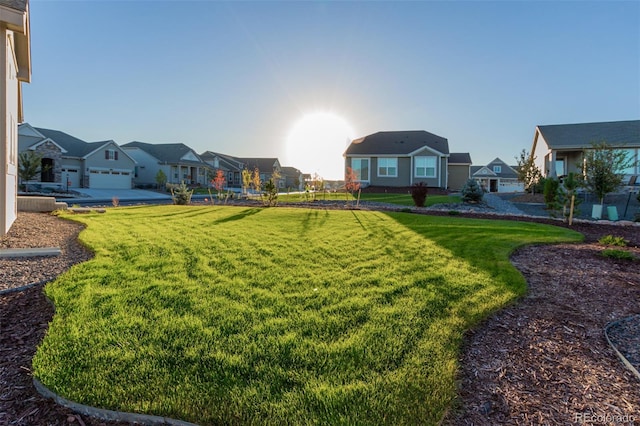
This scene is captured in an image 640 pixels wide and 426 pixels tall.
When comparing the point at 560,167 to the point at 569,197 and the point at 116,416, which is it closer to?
the point at 569,197

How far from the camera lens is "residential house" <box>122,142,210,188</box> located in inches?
1704

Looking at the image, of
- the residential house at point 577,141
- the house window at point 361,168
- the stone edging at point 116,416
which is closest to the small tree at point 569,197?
the stone edging at point 116,416

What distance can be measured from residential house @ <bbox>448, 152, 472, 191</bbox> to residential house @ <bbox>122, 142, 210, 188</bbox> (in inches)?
1302

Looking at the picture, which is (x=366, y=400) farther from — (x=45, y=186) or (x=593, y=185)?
(x=45, y=186)

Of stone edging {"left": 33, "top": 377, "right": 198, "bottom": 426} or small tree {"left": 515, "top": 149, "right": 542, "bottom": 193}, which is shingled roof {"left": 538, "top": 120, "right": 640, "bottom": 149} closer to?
small tree {"left": 515, "top": 149, "right": 542, "bottom": 193}

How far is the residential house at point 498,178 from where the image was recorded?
1860 inches

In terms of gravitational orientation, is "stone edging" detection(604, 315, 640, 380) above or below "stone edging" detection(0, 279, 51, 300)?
below

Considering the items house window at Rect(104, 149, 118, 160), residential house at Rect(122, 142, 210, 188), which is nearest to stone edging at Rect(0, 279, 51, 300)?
house window at Rect(104, 149, 118, 160)

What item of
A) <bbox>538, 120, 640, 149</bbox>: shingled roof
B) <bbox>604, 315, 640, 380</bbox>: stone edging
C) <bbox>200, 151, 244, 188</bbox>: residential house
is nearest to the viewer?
<bbox>604, 315, 640, 380</bbox>: stone edging

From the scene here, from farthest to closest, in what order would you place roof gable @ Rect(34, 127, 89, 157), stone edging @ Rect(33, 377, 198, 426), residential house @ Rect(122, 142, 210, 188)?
1. residential house @ Rect(122, 142, 210, 188)
2. roof gable @ Rect(34, 127, 89, 157)
3. stone edging @ Rect(33, 377, 198, 426)

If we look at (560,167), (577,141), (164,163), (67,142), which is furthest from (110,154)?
(560,167)

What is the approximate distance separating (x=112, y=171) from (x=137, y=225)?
32768mm

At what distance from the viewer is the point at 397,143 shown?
30.7m

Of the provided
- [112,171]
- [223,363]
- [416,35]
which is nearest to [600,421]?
[223,363]
